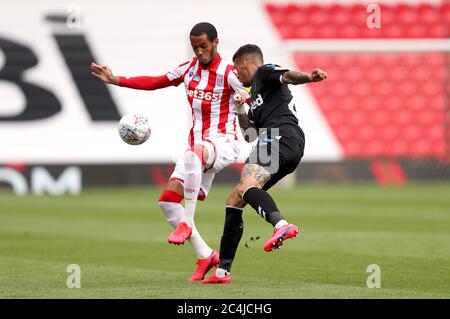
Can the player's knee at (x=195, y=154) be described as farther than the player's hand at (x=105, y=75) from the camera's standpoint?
No

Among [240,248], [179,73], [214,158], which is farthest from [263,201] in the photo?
[240,248]

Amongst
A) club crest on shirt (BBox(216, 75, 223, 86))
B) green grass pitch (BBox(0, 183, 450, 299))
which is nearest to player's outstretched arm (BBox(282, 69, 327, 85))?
club crest on shirt (BBox(216, 75, 223, 86))

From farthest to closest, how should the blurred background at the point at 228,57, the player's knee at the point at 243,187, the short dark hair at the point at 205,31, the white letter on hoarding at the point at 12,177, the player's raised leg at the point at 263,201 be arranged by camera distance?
the blurred background at the point at 228,57
the white letter on hoarding at the point at 12,177
the short dark hair at the point at 205,31
the player's knee at the point at 243,187
the player's raised leg at the point at 263,201

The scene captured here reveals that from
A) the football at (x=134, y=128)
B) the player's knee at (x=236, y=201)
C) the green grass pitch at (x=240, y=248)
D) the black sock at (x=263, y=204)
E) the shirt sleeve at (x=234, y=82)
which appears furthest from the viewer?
the shirt sleeve at (x=234, y=82)

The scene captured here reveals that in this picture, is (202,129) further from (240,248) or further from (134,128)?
(240,248)

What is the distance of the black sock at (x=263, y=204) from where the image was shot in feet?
26.3

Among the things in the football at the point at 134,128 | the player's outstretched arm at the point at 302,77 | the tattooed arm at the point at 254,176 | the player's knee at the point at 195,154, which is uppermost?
the player's outstretched arm at the point at 302,77

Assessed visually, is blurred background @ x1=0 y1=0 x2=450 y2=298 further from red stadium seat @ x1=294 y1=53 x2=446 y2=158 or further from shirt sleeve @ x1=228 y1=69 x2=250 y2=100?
shirt sleeve @ x1=228 y1=69 x2=250 y2=100

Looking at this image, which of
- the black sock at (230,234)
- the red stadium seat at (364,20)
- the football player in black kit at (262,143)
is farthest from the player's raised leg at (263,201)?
the red stadium seat at (364,20)

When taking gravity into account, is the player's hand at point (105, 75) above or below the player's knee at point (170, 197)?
above

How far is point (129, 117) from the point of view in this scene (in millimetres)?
8914

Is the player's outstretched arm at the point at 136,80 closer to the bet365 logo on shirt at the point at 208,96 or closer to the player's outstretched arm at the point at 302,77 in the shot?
the bet365 logo on shirt at the point at 208,96
